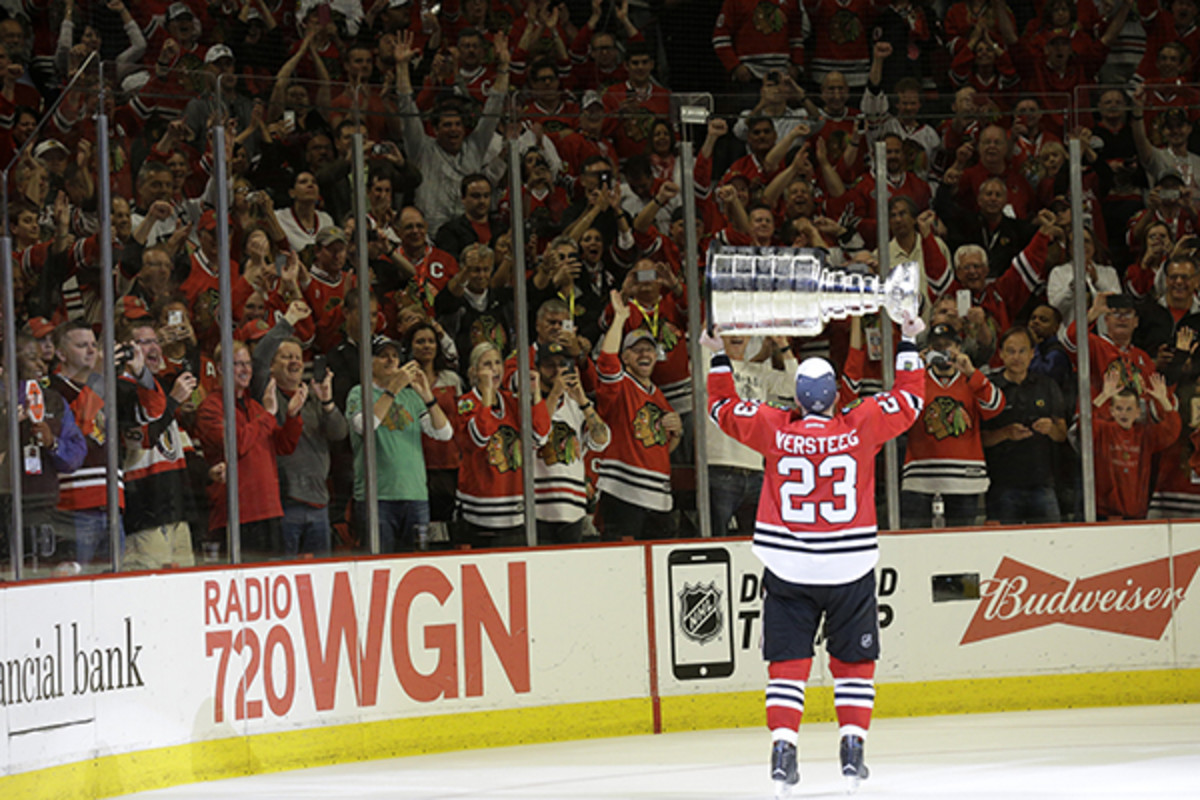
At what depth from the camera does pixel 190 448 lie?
20.8 ft

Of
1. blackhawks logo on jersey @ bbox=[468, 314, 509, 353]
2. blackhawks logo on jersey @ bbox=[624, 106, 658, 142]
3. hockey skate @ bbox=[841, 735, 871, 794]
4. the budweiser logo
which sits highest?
blackhawks logo on jersey @ bbox=[624, 106, 658, 142]

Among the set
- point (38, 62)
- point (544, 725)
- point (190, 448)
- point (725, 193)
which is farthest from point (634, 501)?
point (38, 62)

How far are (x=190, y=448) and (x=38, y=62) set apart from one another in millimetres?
2703

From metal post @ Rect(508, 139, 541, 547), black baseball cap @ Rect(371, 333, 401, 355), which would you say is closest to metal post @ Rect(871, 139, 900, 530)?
metal post @ Rect(508, 139, 541, 547)

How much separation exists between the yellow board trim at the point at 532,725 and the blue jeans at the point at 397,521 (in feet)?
2.51

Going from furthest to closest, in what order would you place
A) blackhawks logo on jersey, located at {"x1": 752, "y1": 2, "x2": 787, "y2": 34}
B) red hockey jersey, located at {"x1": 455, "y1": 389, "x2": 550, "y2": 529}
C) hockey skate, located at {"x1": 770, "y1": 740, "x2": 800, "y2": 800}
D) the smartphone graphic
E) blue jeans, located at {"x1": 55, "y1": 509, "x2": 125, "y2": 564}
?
blackhawks logo on jersey, located at {"x1": 752, "y1": 2, "x2": 787, "y2": 34}
the smartphone graphic
red hockey jersey, located at {"x1": 455, "y1": 389, "x2": 550, "y2": 529}
blue jeans, located at {"x1": 55, "y1": 509, "x2": 125, "y2": 564}
hockey skate, located at {"x1": 770, "y1": 740, "x2": 800, "y2": 800}

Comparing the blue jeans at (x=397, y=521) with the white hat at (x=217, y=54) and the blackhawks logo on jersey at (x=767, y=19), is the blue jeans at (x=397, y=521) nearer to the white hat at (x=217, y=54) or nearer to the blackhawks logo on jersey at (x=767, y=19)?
the white hat at (x=217, y=54)

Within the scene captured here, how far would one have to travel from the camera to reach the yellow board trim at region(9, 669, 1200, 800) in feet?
19.1

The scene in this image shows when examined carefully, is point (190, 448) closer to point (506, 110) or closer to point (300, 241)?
point (300, 241)

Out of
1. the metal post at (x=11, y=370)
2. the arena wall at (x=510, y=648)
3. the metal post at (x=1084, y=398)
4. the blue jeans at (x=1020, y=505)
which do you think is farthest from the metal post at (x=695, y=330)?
the metal post at (x=11, y=370)

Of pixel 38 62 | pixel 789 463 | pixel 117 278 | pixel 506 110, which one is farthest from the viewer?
pixel 38 62

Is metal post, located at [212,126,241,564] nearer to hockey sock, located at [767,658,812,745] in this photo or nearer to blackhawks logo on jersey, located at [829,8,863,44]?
hockey sock, located at [767,658,812,745]

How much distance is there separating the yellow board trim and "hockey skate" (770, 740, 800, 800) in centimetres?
181

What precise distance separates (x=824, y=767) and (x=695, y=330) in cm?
229
